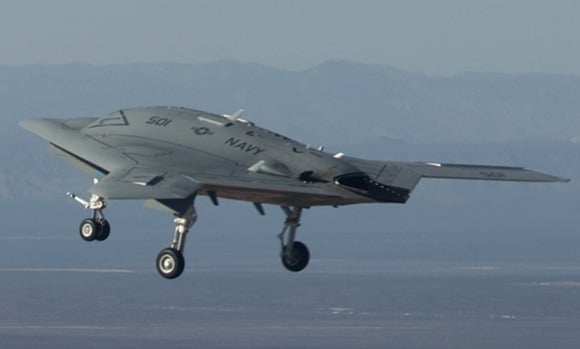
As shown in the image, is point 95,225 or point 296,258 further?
point 95,225

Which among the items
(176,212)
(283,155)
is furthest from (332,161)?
(176,212)

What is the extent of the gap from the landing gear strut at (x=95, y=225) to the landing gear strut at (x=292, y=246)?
284 inches

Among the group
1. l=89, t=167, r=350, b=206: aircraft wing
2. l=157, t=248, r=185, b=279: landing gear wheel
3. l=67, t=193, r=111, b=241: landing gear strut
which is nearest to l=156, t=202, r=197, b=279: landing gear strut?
l=157, t=248, r=185, b=279: landing gear wheel

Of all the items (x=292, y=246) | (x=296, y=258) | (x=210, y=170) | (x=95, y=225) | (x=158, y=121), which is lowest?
(x=296, y=258)

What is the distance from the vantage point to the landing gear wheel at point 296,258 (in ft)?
253

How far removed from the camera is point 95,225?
77.5 m

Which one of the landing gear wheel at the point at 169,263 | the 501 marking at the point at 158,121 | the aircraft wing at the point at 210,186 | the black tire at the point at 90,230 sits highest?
the 501 marking at the point at 158,121

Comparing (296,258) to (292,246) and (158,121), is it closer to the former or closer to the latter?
(292,246)

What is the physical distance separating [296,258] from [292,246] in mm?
628

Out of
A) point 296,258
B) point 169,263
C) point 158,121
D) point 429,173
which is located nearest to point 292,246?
point 296,258

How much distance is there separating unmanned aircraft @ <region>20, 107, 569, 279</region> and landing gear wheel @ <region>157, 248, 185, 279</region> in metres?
0.04

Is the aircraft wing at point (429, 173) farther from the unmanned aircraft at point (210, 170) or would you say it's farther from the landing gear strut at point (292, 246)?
the landing gear strut at point (292, 246)

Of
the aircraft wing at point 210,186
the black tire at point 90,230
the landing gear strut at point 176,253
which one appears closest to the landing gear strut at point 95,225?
the black tire at point 90,230

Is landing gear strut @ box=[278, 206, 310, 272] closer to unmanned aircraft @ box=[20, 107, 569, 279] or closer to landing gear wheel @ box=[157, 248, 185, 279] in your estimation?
unmanned aircraft @ box=[20, 107, 569, 279]
